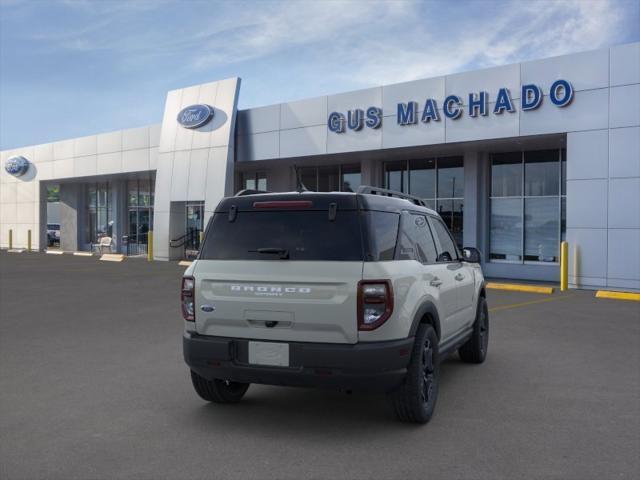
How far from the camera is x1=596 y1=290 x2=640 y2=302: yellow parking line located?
1376 centimetres

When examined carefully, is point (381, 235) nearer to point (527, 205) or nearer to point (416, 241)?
point (416, 241)

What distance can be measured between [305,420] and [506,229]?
53.1 ft

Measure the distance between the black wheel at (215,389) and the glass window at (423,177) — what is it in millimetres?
16807

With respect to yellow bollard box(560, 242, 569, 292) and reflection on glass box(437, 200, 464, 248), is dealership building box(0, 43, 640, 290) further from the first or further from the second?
yellow bollard box(560, 242, 569, 292)

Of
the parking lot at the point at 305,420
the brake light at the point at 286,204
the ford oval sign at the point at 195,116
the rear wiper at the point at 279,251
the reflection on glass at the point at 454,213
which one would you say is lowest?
the parking lot at the point at 305,420

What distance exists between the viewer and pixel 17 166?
1410 inches

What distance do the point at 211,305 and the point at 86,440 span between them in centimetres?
136

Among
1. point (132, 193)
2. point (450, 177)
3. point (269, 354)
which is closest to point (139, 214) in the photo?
point (132, 193)

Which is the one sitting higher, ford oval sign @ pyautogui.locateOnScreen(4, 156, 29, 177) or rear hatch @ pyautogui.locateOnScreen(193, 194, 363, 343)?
ford oval sign @ pyautogui.locateOnScreen(4, 156, 29, 177)

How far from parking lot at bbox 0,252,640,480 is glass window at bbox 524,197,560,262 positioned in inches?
403

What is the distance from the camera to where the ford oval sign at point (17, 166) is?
35.6 meters

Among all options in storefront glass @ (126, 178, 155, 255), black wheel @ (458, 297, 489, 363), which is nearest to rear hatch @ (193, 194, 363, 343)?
black wheel @ (458, 297, 489, 363)

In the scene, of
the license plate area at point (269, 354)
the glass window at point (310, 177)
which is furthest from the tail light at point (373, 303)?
the glass window at point (310, 177)

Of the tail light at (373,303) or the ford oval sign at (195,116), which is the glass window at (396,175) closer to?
the ford oval sign at (195,116)
